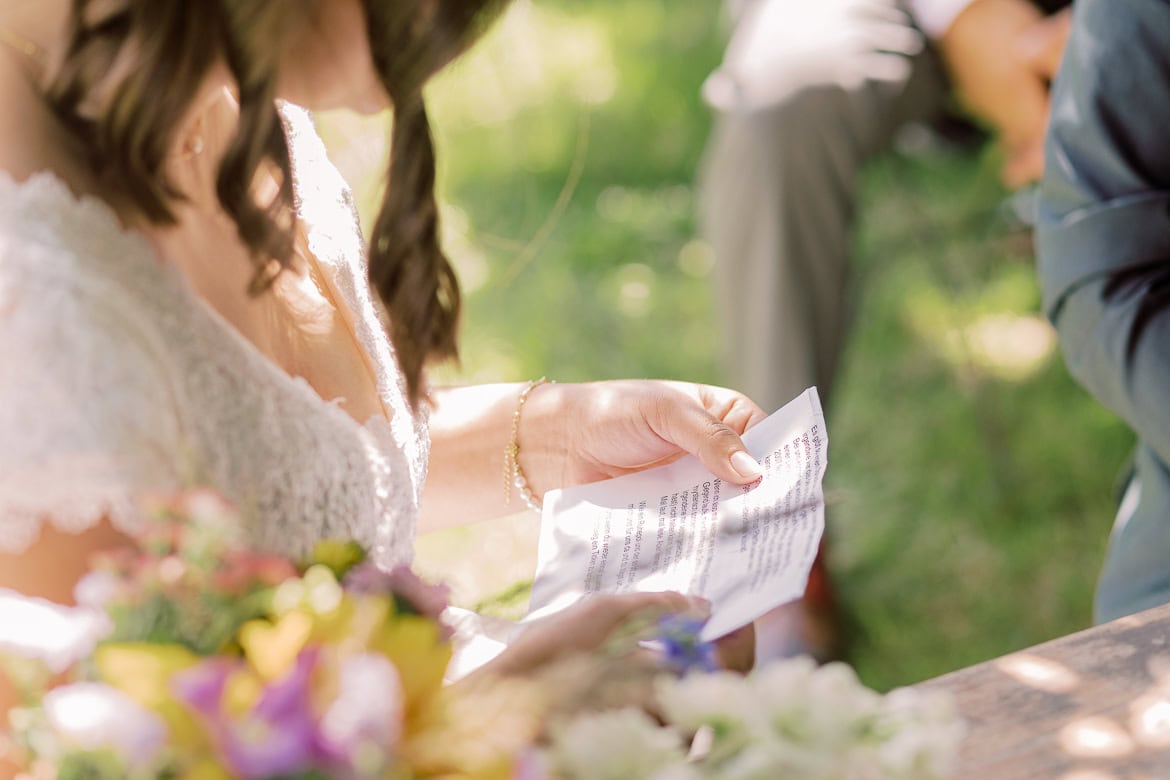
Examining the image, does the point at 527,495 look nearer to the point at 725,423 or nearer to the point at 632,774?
the point at 725,423

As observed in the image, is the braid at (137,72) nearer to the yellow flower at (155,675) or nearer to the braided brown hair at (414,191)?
the braided brown hair at (414,191)

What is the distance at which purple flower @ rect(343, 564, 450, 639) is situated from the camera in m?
0.60

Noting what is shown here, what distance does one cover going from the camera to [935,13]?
8.05ft

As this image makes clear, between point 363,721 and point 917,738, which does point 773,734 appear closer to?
point 917,738

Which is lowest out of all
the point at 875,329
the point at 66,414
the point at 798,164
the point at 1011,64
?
the point at 875,329

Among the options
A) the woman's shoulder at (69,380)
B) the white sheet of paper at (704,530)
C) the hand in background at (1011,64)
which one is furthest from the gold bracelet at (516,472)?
the hand in background at (1011,64)

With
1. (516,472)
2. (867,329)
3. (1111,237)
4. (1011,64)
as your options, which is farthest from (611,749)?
(867,329)

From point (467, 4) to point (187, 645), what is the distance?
594 millimetres

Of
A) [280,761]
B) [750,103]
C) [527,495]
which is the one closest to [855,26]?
[750,103]

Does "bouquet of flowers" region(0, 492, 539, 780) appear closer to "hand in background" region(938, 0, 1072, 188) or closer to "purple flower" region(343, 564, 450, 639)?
"purple flower" region(343, 564, 450, 639)

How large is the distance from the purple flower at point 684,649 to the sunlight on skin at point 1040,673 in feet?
0.97

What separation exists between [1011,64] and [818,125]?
0.39m

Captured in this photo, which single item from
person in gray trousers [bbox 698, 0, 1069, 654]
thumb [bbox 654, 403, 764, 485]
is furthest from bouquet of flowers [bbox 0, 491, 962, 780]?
person in gray trousers [bbox 698, 0, 1069, 654]

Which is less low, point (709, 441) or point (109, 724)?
point (109, 724)
